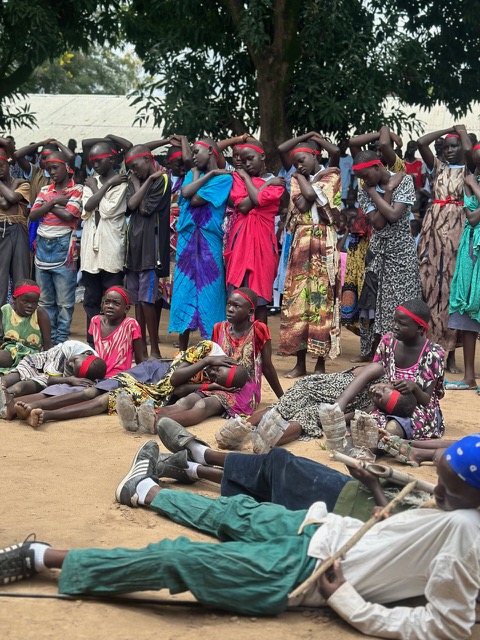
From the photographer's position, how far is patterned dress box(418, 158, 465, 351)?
9.18 meters

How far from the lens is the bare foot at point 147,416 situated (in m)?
6.91

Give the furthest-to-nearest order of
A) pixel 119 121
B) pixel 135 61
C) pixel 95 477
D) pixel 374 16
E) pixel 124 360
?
pixel 135 61
pixel 119 121
pixel 374 16
pixel 124 360
pixel 95 477

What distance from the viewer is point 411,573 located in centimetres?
397

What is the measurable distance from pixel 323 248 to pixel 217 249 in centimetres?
103

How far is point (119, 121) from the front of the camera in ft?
62.7

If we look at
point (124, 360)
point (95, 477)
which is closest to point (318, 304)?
point (124, 360)

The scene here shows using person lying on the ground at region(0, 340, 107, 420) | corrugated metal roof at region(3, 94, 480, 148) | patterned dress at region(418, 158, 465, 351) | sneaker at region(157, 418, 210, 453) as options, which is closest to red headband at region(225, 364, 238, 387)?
person lying on the ground at region(0, 340, 107, 420)

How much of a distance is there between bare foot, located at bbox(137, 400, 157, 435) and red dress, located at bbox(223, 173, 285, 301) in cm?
245

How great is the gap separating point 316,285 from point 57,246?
253cm

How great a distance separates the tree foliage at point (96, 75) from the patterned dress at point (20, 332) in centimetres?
2879

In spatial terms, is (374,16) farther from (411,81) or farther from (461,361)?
(461,361)

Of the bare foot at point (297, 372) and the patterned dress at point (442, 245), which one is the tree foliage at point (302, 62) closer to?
the patterned dress at point (442, 245)

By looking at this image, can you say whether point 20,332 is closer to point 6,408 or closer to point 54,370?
point 54,370

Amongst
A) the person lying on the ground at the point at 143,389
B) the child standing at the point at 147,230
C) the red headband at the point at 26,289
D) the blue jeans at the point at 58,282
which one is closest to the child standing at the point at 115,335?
the person lying on the ground at the point at 143,389
